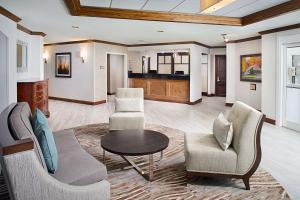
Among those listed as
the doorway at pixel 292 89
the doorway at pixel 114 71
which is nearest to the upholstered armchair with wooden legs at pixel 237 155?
the doorway at pixel 292 89

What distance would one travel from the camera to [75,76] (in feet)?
30.1

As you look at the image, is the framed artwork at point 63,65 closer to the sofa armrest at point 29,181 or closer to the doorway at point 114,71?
the doorway at point 114,71

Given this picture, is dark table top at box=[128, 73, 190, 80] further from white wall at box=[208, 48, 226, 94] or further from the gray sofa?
the gray sofa

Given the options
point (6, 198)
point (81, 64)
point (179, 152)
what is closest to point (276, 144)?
point (179, 152)

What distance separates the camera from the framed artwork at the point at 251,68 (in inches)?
300

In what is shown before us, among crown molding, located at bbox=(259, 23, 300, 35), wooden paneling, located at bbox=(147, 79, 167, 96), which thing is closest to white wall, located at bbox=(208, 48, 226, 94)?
wooden paneling, located at bbox=(147, 79, 167, 96)

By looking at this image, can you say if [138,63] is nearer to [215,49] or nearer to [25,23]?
[215,49]

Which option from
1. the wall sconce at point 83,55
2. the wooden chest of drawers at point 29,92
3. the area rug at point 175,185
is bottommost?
the area rug at point 175,185

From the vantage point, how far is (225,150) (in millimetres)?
2734

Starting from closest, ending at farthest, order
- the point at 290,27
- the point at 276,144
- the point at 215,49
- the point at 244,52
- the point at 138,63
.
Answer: the point at 276,144
the point at 290,27
the point at 244,52
the point at 215,49
the point at 138,63

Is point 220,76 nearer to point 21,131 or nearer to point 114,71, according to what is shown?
point 114,71

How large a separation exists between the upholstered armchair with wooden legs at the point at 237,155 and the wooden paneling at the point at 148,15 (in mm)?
2729

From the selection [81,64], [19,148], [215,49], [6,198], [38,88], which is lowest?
[6,198]

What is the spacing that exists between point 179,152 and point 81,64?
6.24 m
